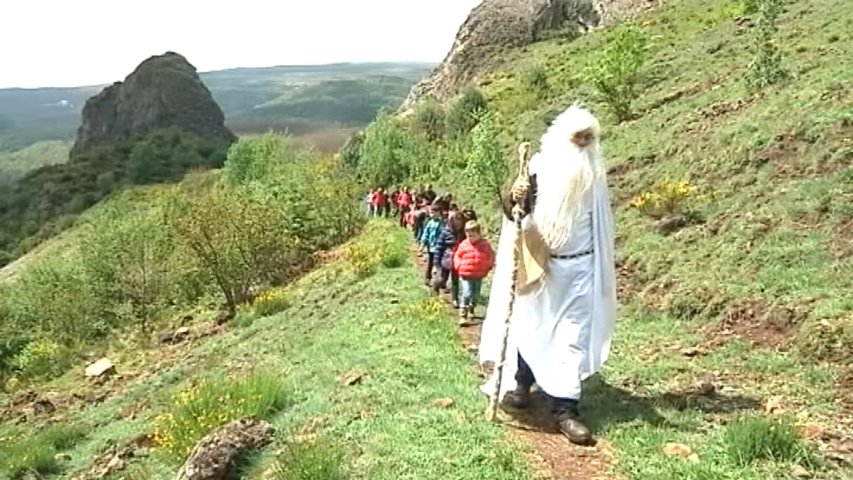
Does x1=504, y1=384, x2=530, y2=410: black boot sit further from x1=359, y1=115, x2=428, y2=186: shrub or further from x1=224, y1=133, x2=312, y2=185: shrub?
x1=224, y1=133, x2=312, y2=185: shrub

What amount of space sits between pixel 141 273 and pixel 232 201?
756cm

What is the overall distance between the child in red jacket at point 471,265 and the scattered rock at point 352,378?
10.7 feet

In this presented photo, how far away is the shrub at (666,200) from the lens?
582 inches

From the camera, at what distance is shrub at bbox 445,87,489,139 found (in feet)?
168

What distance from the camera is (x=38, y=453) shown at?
491 inches

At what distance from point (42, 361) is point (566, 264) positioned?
25856mm

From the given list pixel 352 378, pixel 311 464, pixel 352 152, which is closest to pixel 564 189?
pixel 311 464

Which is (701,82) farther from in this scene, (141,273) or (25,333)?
(25,333)

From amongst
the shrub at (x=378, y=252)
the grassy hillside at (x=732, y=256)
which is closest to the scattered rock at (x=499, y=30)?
the grassy hillside at (x=732, y=256)

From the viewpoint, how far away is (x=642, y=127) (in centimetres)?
2367

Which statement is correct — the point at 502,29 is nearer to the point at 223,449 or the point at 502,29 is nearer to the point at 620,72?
the point at 620,72

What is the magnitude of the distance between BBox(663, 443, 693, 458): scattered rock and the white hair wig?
1502 mm

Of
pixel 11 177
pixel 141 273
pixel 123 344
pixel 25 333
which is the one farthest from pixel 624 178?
pixel 11 177

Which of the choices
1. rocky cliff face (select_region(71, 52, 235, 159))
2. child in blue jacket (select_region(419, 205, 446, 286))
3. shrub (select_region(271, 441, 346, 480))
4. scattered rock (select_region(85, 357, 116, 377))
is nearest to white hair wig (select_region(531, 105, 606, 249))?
shrub (select_region(271, 441, 346, 480))
